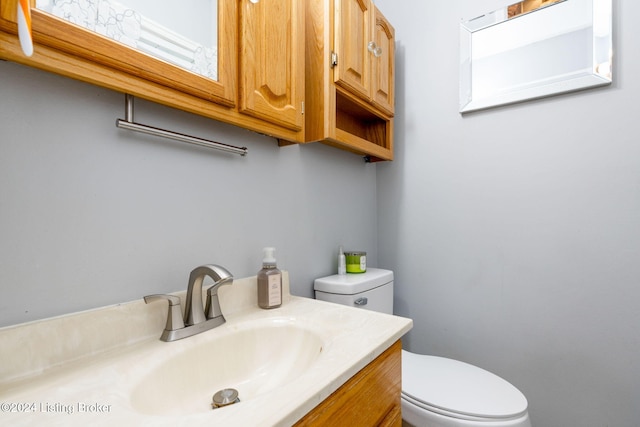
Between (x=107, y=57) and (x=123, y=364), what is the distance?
22.1 inches

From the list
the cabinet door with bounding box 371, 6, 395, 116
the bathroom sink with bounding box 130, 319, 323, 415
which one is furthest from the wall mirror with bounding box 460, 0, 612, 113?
the bathroom sink with bounding box 130, 319, 323, 415

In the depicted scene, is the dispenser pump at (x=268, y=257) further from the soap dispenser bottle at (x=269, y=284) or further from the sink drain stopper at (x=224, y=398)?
the sink drain stopper at (x=224, y=398)

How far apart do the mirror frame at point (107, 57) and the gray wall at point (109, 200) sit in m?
0.11

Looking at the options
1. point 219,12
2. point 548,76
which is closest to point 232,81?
point 219,12

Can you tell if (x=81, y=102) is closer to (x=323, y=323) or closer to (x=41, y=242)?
(x=41, y=242)

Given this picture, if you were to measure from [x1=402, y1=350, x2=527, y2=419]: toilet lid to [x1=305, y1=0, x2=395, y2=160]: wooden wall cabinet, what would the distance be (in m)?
0.87

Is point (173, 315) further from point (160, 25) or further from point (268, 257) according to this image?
point (160, 25)

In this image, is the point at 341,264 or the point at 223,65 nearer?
the point at 223,65

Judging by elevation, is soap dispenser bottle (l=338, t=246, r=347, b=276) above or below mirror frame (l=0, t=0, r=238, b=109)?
below

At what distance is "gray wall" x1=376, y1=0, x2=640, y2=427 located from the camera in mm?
1079

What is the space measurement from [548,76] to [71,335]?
1.68 meters

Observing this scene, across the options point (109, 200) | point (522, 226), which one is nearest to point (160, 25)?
point (109, 200)

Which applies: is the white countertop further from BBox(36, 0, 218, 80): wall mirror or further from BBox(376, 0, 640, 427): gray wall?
BBox(376, 0, 640, 427): gray wall

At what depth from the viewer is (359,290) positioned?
1160 millimetres
